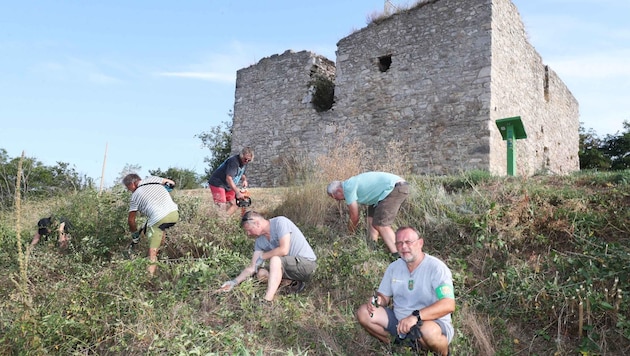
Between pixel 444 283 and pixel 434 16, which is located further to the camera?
pixel 434 16

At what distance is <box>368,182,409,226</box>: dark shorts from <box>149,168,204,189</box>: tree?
663 centimetres

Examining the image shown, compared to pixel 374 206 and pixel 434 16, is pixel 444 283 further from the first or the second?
pixel 434 16

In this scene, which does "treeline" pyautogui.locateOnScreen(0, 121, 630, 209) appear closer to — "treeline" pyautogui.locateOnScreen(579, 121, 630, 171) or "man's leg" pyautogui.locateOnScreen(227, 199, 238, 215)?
"treeline" pyautogui.locateOnScreen(579, 121, 630, 171)

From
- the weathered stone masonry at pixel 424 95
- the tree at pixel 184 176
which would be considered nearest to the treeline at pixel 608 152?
the weathered stone masonry at pixel 424 95

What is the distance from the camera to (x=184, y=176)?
13391 millimetres

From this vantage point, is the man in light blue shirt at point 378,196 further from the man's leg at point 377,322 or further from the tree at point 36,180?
the tree at point 36,180

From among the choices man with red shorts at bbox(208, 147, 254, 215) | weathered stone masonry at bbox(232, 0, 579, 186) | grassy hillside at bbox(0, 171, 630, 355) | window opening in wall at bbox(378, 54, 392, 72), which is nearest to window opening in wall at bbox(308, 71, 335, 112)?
weathered stone masonry at bbox(232, 0, 579, 186)

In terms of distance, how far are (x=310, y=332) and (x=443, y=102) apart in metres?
7.12

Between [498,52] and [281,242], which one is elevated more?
[498,52]

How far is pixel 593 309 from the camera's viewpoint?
13.3ft

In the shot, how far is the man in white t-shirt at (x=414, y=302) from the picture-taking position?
139 inches

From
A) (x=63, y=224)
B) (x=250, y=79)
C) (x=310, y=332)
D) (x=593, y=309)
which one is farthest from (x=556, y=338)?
(x=250, y=79)

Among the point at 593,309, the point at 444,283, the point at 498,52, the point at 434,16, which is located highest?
the point at 434,16

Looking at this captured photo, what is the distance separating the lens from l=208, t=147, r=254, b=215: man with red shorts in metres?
7.05
